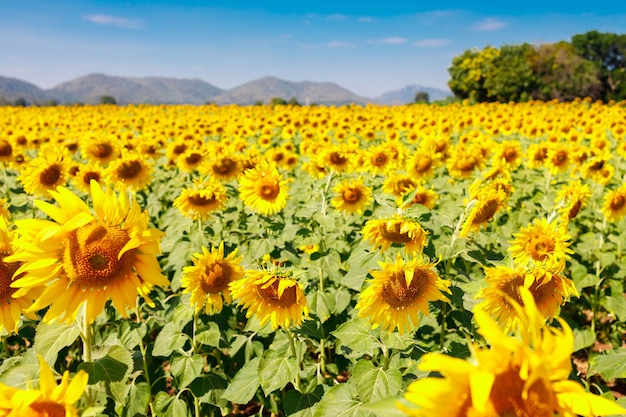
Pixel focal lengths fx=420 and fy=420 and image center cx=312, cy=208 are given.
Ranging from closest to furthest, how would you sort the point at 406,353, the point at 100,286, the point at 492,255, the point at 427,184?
the point at 100,286, the point at 406,353, the point at 492,255, the point at 427,184

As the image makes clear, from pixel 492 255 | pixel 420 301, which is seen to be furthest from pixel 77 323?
pixel 492 255

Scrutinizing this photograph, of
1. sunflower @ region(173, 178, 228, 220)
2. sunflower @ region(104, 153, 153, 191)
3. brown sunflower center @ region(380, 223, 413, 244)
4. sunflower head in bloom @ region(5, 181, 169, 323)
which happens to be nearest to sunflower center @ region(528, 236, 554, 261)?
brown sunflower center @ region(380, 223, 413, 244)

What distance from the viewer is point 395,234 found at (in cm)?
244

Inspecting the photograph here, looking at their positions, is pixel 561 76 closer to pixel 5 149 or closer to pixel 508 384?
pixel 5 149

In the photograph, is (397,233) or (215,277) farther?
(215,277)

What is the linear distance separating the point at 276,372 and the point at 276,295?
44 centimetres

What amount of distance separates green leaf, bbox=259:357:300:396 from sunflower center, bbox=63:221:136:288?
1037 mm

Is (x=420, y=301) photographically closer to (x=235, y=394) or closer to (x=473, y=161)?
(x=235, y=394)

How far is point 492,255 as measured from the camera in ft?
10.2

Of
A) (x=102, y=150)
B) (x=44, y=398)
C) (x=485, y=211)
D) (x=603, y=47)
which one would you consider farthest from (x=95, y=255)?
(x=603, y=47)

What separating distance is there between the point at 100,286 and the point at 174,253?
6.70 ft

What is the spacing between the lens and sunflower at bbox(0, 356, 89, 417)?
3.53 ft

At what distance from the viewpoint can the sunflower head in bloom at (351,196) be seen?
13.4 feet

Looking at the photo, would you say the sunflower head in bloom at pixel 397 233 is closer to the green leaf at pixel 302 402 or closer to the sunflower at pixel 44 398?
the green leaf at pixel 302 402
